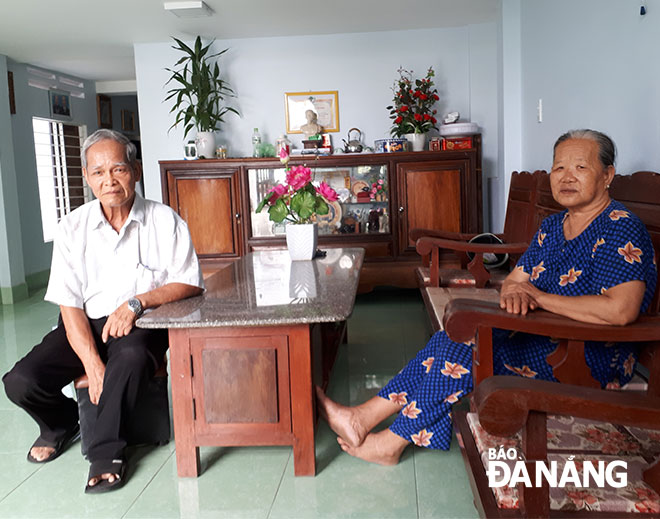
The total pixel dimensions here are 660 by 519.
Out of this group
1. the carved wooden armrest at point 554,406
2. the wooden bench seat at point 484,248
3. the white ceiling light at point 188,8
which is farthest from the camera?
the white ceiling light at point 188,8

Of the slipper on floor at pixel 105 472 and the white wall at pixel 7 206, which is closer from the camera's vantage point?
the slipper on floor at pixel 105 472

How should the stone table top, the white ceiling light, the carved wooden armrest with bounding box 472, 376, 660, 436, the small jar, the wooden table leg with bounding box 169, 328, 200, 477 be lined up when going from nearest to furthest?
the carved wooden armrest with bounding box 472, 376, 660, 436 < the stone table top < the wooden table leg with bounding box 169, 328, 200, 477 < the white ceiling light < the small jar

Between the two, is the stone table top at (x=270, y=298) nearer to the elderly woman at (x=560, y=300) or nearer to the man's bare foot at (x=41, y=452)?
Result: the elderly woman at (x=560, y=300)

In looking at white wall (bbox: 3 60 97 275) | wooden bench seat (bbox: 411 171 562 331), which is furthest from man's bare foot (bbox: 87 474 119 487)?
white wall (bbox: 3 60 97 275)

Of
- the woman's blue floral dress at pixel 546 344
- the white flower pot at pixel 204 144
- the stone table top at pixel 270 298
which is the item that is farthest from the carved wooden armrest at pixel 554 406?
the white flower pot at pixel 204 144

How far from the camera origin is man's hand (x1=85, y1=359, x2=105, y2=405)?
7.40ft

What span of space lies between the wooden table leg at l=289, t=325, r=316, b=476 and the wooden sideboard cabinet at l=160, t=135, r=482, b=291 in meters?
2.89

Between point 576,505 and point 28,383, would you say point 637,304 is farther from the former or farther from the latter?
point 28,383

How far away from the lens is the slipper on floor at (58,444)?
7.81ft

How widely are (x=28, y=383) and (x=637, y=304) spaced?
2.02 meters

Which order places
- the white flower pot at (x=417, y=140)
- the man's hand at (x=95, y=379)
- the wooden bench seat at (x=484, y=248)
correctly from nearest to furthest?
the man's hand at (x=95, y=379), the wooden bench seat at (x=484, y=248), the white flower pot at (x=417, y=140)

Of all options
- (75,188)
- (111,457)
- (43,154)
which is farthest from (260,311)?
(75,188)

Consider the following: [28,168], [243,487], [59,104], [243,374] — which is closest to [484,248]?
[243,374]

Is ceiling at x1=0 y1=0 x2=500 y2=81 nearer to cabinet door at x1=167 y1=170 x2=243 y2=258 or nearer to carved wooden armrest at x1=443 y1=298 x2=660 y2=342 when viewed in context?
cabinet door at x1=167 y1=170 x2=243 y2=258
